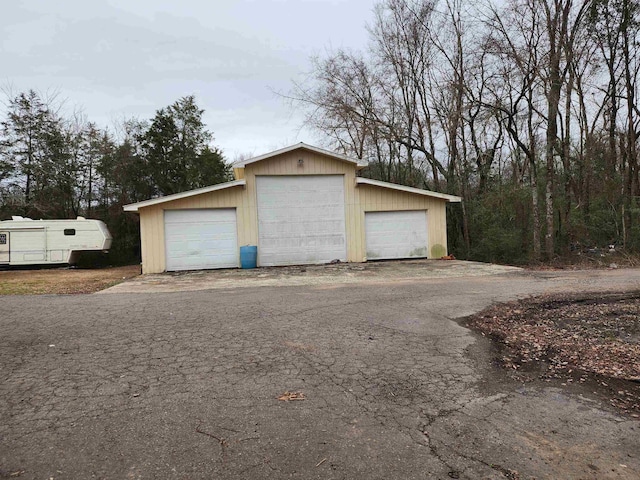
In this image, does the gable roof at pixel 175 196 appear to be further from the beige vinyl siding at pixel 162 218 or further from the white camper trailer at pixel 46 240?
the white camper trailer at pixel 46 240

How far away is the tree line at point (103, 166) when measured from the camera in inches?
918

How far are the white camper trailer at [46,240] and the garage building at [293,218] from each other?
6196mm

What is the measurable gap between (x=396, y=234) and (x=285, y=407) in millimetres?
14350

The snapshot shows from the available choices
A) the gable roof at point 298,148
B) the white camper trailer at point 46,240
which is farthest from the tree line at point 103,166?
the gable roof at point 298,148

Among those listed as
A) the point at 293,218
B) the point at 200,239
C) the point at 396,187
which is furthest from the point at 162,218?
the point at 396,187

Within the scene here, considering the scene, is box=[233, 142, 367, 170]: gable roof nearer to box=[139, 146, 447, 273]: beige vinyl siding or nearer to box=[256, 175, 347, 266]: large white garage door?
box=[139, 146, 447, 273]: beige vinyl siding

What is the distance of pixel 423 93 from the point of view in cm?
2164

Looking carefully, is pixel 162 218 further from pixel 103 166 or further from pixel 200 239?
pixel 103 166

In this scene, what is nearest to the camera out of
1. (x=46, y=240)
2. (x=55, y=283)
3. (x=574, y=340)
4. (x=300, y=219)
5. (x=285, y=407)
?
(x=285, y=407)

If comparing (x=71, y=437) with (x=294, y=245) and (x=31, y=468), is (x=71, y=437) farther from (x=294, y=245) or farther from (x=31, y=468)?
(x=294, y=245)

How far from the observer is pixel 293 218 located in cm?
1622

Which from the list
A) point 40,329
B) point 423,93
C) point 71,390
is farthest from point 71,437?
point 423,93

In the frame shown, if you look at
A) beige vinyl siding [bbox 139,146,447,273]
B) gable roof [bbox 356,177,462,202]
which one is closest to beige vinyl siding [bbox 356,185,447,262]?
beige vinyl siding [bbox 139,146,447,273]

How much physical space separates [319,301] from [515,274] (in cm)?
672
